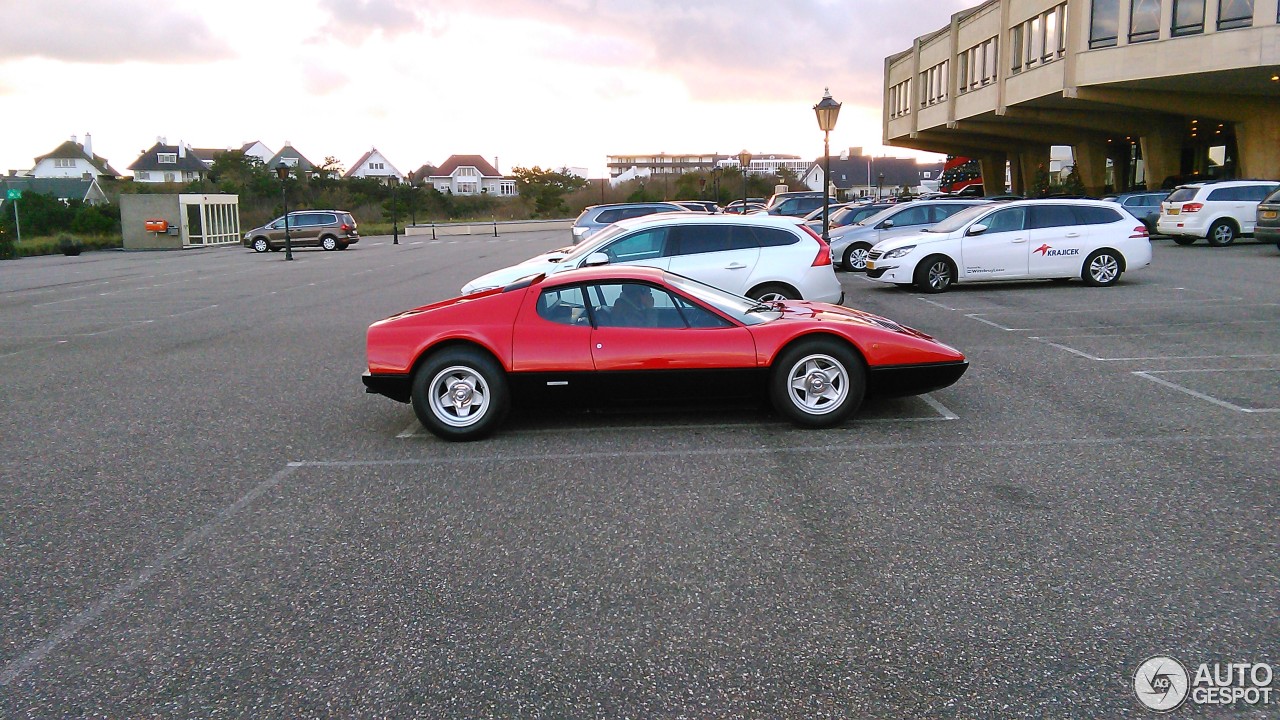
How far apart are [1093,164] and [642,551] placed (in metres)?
51.3

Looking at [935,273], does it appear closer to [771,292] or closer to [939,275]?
[939,275]

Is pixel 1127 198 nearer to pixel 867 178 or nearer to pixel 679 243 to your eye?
pixel 679 243

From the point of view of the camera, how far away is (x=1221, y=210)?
82.5 ft

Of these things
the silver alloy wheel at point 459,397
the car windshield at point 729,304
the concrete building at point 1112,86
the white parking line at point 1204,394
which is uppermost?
the concrete building at point 1112,86

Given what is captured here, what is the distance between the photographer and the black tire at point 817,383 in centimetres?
728

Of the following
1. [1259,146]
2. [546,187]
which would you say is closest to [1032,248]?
[1259,146]

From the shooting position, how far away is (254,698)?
366 cm

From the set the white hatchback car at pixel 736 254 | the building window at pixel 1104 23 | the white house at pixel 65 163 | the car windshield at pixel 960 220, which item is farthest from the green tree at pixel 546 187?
the white hatchback car at pixel 736 254

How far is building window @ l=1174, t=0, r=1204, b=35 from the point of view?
3344 centimetres

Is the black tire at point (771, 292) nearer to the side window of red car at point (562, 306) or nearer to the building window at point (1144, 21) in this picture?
the side window of red car at point (562, 306)

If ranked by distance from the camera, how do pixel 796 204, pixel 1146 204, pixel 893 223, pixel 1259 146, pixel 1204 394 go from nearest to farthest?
pixel 1204 394 → pixel 893 223 → pixel 1146 204 → pixel 796 204 → pixel 1259 146

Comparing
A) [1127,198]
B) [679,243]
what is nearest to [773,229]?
[679,243]

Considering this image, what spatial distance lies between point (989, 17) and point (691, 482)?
48.3 metres

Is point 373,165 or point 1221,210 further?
point 373,165
